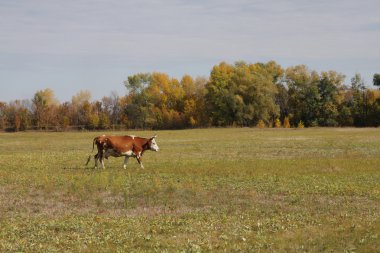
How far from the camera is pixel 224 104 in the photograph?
10812 centimetres

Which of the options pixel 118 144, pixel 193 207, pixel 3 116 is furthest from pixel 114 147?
pixel 3 116

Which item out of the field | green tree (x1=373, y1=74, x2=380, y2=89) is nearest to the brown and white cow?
the field

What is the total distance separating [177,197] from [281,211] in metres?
4.24

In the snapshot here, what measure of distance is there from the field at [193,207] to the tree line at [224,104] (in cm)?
7771

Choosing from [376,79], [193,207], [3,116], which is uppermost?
[376,79]

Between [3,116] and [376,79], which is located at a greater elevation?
[376,79]

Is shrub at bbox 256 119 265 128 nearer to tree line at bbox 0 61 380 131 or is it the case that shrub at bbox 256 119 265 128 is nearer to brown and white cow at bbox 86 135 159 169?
tree line at bbox 0 61 380 131

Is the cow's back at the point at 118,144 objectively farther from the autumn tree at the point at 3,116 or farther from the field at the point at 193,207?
the autumn tree at the point at 3,116

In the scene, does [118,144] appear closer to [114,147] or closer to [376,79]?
[114,147]

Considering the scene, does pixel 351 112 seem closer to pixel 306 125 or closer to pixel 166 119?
pixel 306 125

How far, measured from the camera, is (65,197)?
62.8 feet

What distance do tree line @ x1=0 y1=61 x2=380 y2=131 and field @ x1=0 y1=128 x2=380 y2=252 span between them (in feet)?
255

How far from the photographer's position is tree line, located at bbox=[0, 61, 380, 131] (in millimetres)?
107312

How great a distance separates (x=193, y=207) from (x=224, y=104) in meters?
91.5
